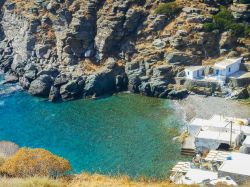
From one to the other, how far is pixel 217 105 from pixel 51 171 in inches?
1276

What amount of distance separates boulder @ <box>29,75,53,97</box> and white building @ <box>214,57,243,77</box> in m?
19.9

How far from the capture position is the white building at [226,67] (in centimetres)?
5581

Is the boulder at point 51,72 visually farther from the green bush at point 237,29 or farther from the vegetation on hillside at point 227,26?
the green bush at point 237,29

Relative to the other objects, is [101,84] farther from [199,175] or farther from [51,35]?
[199,175]

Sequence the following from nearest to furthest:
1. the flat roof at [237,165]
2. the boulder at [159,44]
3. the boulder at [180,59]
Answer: the flat roof at [237,165], the boulder at [180,59], the boulder at [159,44]

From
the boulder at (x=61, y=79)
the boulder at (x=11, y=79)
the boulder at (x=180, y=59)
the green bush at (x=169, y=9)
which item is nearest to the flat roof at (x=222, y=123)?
the boulder at (x=180, y=59)

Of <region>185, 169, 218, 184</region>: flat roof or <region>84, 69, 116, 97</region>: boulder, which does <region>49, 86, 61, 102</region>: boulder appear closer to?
<region>84, 69, 116, 97</region>: boulder

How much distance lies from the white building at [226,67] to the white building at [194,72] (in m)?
1.67

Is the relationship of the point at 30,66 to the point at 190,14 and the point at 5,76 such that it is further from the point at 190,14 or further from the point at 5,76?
the point at 190,14

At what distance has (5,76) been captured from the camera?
68812 millimetres

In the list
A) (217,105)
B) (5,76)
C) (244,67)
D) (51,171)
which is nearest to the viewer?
(51,171)

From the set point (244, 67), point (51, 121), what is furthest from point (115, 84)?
point (244, 67)

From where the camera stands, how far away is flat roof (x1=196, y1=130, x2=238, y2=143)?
41.1 m

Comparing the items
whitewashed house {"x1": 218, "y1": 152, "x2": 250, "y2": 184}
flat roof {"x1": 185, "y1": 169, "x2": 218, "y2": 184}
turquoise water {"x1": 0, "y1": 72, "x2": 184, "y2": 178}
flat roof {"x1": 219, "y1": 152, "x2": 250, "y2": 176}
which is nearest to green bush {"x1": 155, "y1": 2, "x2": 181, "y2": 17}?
turquoise water {"x1": 0, "y1": 72, "x2": 184, "y2": 178}
